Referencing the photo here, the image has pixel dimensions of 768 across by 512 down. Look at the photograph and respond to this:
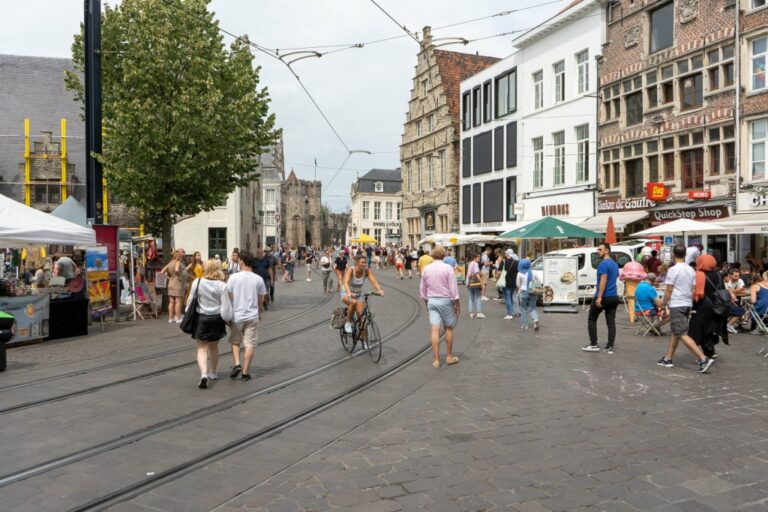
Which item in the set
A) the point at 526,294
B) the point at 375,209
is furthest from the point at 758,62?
the point at 375,209

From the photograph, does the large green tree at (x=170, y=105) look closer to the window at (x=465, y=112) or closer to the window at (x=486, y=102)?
the window at (x=486, y=102)

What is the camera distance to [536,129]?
33.7 metres

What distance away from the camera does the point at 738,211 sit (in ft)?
68.4

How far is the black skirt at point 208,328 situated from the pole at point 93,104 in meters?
8.67

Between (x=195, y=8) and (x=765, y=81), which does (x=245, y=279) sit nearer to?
(x=195, y=8)

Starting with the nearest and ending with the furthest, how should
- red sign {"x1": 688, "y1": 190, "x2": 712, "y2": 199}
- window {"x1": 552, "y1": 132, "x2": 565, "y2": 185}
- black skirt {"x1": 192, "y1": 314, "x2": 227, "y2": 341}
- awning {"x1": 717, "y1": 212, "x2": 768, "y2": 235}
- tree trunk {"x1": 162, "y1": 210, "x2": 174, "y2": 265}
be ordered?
black skirt {"x1": 192, "y1": 314, "x2": 227, "y2": 341}
awning {"x1": 717, "y1": 212, "x2": 768, "y2": 235}
tree trunk {"x1": 162, "y1": 210, "x2": 174, "y2": 265}
red sign {"x1": 688, "y1": 190, "x2": 712, "y2": 199}
window {"x1": 552, "y1": 132, "x2": 565, "y2": 185}

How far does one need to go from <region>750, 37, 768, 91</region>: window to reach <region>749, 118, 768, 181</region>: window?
3.71 feet

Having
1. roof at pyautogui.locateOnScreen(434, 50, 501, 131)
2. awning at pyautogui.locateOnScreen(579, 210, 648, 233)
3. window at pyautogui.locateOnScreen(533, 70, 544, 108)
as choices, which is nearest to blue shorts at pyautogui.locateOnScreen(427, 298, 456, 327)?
awning at pyautogui.locateOnScreen(579, 210, 648, 233)

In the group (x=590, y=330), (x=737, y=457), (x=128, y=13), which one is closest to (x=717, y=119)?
(x=590, y=330)

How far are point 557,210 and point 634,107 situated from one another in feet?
22.3

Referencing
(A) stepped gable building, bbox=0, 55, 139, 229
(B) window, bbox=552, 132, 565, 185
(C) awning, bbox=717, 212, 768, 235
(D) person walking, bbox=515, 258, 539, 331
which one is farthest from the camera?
(A) stepped gable building, bbox=0, 55, 139, 229

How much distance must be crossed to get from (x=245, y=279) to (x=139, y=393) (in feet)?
5.95

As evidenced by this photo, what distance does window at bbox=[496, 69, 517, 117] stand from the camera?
3597cm

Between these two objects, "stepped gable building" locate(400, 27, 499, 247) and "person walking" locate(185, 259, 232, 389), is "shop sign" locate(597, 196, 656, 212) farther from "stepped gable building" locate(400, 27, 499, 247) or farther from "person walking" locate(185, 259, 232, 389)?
"person walking" locate(185, 259, 232, 389)
